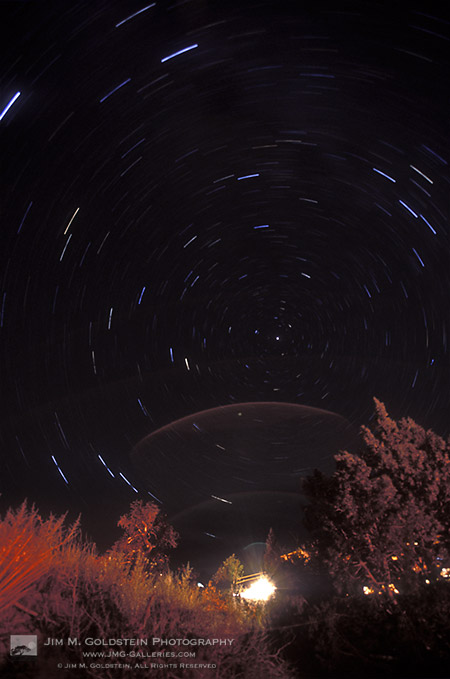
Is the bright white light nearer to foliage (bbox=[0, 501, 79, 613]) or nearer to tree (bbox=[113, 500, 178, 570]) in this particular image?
tree (bbox=[113, 500, 178, 570])

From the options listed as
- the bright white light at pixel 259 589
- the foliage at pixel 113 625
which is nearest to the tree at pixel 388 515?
the foliage at pixel 113 625

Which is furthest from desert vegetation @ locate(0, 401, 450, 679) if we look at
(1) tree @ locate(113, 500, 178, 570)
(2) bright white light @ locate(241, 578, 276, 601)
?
(1) tree @ locate(113, 500, 178, 570)

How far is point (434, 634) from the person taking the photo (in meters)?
9.91

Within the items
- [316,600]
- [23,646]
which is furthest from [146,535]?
[23,646]

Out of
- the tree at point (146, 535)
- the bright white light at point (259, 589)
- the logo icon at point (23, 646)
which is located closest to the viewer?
the logo icon at point (23, 646)

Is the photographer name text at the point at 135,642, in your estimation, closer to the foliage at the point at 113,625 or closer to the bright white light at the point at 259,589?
the foliage at the point at 113,625

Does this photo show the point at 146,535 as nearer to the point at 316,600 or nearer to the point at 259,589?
the point at 259,589

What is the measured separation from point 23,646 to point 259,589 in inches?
967

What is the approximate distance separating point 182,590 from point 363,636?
6185mm

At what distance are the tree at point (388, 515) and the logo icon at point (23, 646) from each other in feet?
40.0

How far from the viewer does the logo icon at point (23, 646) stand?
7.89m

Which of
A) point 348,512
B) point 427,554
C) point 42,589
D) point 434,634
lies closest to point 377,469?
point 348,512

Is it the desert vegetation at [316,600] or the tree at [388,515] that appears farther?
the tree at [388,515]

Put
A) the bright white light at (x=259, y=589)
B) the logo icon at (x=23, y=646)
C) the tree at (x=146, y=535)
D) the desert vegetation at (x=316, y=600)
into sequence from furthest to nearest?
the tree at (x=146, y=535)
the bright white light at (x=259, y=589)
the desert vegetation at (x=316, y=600)
the logo icon at (x=23, y=646)
